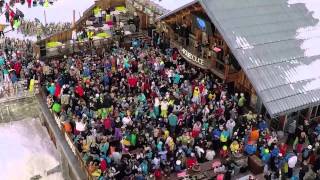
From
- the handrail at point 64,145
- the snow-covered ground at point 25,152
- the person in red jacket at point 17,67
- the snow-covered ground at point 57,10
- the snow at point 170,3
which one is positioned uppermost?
the snow at point 170,3

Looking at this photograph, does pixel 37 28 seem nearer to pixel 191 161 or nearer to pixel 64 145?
pixel 64 145

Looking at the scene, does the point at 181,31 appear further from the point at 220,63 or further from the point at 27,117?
the point at 27,117

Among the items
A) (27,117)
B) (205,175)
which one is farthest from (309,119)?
(27,117)

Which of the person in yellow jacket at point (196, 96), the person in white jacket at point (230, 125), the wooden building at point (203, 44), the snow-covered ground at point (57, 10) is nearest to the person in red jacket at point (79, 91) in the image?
the person in yellow jacket at point (196, 96)

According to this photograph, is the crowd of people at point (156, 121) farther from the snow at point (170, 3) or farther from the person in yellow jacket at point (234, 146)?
the snow at point (170, 3)

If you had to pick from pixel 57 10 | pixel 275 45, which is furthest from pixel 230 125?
pixel 57 10

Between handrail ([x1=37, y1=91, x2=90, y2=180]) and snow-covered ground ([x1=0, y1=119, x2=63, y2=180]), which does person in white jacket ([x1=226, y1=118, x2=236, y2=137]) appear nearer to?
handrail ([x1=37, y1=91, x2=90, y2=180])
